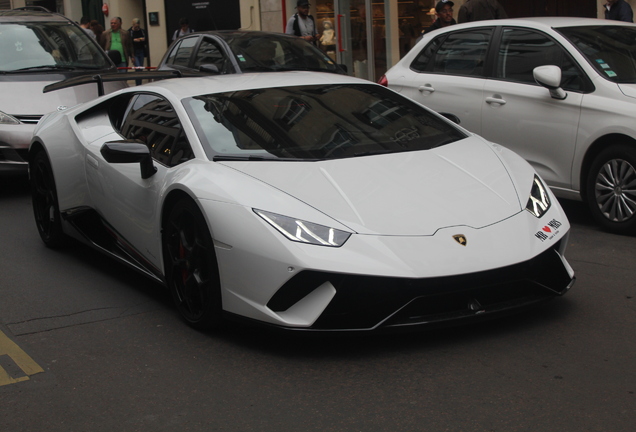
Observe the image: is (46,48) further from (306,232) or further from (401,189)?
(306,232)

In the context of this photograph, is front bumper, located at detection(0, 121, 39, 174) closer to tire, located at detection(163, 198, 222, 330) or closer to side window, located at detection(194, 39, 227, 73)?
side window, located at detection(194, 39, 227, 73)

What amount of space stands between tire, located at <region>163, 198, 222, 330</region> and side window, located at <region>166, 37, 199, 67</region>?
7566 millimetres

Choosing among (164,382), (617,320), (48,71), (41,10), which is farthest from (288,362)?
(41,10)

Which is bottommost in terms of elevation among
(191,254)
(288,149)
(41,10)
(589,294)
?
(589,294)

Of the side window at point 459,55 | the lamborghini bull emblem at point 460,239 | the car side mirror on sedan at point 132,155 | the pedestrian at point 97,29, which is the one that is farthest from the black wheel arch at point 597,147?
the pedestrian at point 97,29

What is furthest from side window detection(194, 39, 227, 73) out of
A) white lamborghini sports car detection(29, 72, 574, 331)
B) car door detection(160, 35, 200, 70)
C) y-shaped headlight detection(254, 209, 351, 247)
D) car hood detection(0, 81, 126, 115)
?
Answer: y-shaped headlight detection(254, 209, 351, 247)

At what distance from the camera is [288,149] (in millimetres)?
5023

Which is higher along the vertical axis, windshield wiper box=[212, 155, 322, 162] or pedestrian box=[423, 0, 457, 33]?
pedestrian box=[423, 0, 457, 33]

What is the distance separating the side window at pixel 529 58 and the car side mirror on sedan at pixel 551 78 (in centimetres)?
14

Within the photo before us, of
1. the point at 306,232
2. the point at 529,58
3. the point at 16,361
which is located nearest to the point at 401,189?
the point at 306,232

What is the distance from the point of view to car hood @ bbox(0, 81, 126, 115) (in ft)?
31.5

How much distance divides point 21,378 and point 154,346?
0.68 meters

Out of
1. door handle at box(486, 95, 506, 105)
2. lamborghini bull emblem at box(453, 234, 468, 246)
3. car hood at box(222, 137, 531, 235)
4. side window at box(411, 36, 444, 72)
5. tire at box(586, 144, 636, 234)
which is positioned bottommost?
tire at box(586, 144, 636, 234)

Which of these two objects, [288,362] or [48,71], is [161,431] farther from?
[48,71]
